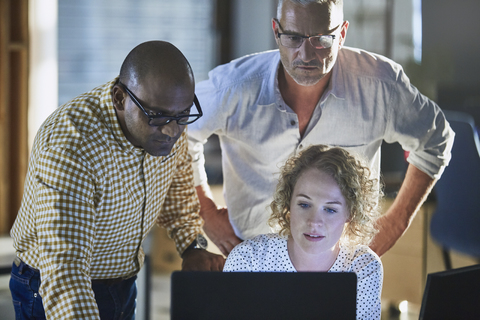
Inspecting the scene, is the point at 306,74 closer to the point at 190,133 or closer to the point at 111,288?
the point at 190,133

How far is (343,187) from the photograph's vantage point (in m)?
1.47

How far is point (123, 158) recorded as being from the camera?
54.1 inches

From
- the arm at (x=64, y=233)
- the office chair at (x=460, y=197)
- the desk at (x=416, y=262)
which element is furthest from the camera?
the desk at (x=416, y=262)

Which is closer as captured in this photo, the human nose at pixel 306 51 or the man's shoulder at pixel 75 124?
the man's shoulder at pixel 75 124

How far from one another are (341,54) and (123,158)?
31.8 inches

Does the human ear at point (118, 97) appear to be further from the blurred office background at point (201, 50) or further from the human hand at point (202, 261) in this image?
the blurred office background at point (201, 50)

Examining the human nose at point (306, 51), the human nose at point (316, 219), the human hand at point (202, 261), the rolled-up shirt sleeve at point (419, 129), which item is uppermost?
the human nose at point (306, 51)

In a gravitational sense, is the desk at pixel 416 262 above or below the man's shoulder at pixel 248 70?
below

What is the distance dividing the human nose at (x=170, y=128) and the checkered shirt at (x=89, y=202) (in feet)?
0.46

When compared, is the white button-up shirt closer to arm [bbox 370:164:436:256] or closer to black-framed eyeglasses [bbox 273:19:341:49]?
arm [bbox 370:164:436:256]

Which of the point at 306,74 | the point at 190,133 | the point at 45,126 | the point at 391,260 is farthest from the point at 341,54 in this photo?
the point at 391,260

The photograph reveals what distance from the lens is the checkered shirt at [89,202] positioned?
3.79ft

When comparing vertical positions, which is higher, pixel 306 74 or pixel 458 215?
pixel 306 74

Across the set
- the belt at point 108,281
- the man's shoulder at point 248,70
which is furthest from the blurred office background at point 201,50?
the belt at point 108,281
